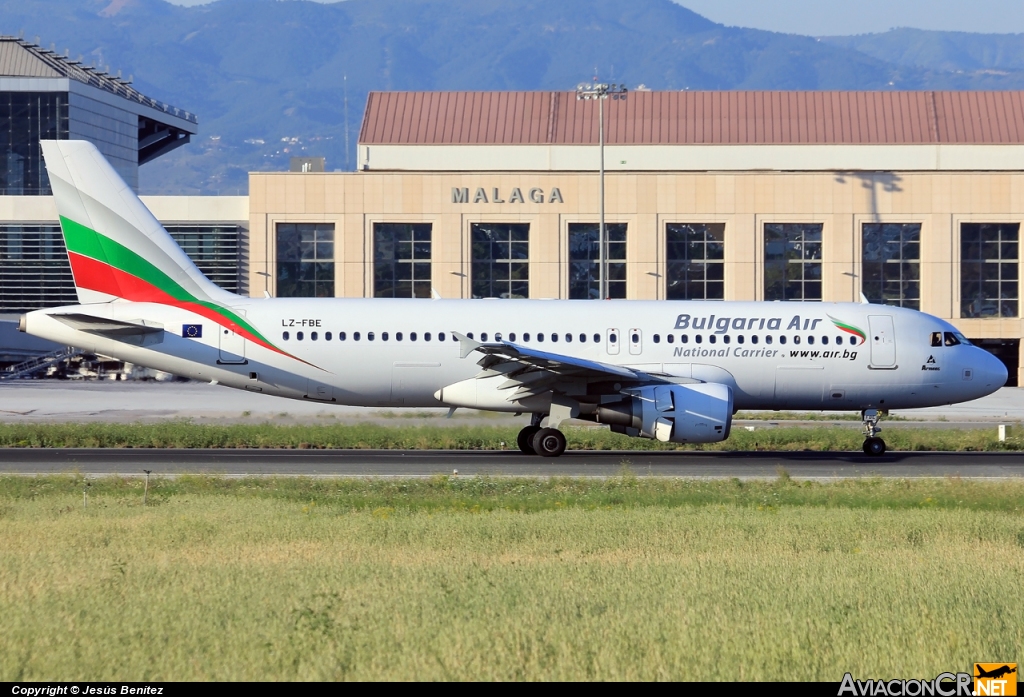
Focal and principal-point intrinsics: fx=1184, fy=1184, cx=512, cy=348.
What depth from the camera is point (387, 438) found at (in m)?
30.1

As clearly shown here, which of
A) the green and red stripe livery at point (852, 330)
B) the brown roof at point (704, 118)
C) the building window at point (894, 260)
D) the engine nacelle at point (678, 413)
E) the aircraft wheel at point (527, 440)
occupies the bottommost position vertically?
the aircraft wheel at point (527, 440)

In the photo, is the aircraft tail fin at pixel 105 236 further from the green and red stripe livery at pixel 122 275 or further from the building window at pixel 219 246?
the building window at pixel 219 246

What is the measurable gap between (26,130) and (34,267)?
3247cm

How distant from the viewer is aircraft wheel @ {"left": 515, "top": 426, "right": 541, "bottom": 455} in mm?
28062

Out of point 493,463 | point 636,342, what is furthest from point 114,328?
point 636,342

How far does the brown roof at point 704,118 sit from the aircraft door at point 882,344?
39633mm

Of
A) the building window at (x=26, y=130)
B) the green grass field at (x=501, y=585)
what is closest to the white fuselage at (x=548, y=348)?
the green grass field at (x=501, y=585)

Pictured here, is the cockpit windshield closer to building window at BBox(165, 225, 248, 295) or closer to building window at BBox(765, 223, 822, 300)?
building window at BBox(765, 223, 822, 300)

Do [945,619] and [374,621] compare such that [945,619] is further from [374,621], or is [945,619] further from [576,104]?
[576,104]

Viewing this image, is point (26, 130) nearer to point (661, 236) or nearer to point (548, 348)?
point (661, 236)

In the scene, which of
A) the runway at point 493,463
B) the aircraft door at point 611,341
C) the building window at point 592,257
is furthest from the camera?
the building window at point 592,257

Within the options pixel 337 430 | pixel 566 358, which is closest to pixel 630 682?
pixel 566 358

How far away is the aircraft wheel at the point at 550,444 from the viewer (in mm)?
27062

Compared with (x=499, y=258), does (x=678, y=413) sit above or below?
below
